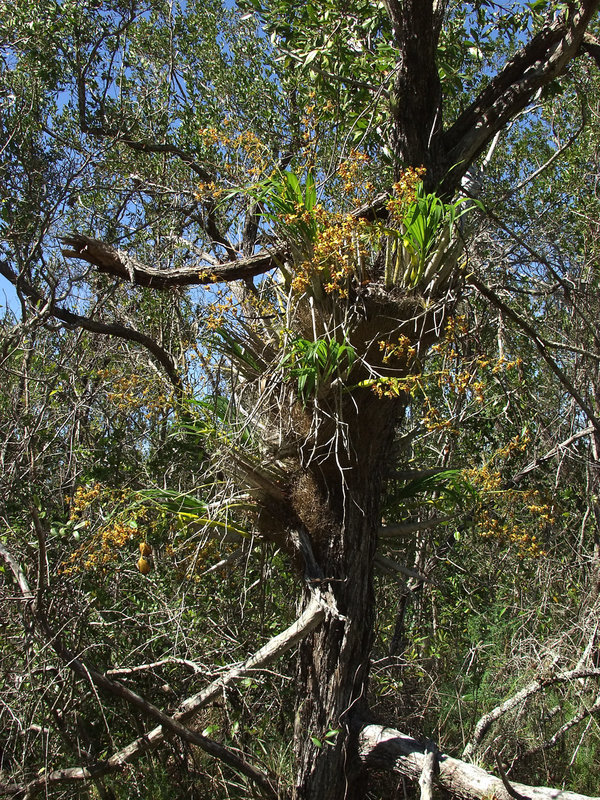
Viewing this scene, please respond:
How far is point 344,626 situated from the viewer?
2.66m

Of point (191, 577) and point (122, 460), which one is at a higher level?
point (122, 460)

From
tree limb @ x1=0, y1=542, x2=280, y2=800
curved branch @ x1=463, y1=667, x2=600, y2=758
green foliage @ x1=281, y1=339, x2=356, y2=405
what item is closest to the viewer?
green foliage @ x1=281, y1=339, x2=356, y2=405

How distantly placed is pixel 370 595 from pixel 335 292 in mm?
1284

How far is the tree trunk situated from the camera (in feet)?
8.45

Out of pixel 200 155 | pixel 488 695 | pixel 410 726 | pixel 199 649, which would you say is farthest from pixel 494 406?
pixel 200 155

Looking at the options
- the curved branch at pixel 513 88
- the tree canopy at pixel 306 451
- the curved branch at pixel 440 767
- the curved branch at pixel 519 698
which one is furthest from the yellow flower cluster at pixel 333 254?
the curved branch at pixel 519 698

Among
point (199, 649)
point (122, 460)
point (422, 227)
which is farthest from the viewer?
point (122, 460)

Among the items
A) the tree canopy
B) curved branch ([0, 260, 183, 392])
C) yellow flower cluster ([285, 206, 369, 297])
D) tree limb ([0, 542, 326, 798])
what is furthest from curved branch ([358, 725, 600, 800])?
curved branch ([0, 260, 183, 392])

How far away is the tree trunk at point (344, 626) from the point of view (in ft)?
8.45

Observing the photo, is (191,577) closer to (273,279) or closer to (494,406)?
(273,279)

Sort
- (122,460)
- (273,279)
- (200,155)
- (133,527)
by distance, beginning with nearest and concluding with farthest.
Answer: (133,527) < (273,279) < (122,460) < (200,155)

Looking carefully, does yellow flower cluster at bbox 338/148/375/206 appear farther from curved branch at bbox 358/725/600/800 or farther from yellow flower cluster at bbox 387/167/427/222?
curved branch at bbox 358/725/600/800

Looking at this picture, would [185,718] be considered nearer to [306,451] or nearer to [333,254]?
[306,451]

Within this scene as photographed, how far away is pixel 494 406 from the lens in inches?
185
